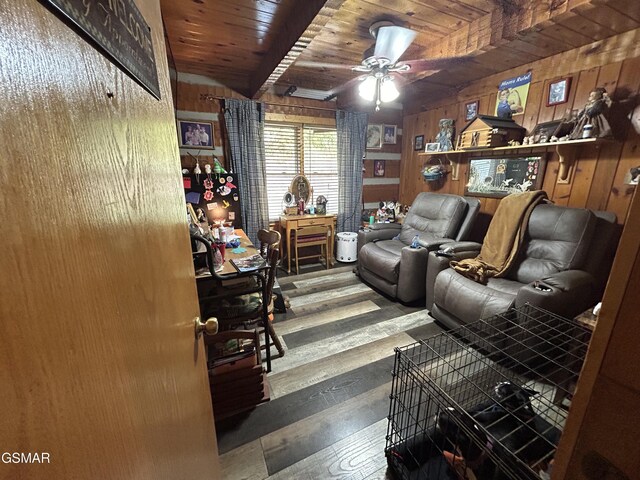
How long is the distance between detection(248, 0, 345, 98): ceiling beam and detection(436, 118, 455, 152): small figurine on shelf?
6.83 feet

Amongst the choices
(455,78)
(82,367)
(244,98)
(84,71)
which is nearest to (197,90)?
(244,98)

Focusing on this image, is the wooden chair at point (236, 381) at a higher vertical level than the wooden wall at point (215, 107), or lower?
lower

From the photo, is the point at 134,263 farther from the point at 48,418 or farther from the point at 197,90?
the point at 197,90

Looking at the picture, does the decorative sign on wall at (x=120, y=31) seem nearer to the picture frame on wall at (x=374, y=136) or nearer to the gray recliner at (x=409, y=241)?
the gray recliner at (x=409, y=241)

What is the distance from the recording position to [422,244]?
268 centimetres

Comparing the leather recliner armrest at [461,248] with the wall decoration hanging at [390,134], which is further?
the wall decoration hanging at [390,134]

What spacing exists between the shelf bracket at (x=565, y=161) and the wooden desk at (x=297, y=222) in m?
2.40

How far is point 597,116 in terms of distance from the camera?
77.7 inches

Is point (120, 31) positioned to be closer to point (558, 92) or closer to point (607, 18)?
point (607, 18)

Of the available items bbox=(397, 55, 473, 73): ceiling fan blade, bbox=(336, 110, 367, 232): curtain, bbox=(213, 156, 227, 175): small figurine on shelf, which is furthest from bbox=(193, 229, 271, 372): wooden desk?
bbox=(336, 110, 367, 232): curtain

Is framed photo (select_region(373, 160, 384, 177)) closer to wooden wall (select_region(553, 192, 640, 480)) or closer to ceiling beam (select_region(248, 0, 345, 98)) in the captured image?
ceiling beam (select_region(248, 0, 345, 98))

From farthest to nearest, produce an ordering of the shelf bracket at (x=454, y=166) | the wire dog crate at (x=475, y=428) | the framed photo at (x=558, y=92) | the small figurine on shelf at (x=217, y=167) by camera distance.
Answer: the shelf bracket at (x=454, y=166) → the small figurine on shelf at (x=217, y=167) → the framed photo at (x=558, y=92) → the wire dog crate at (x=475, y=428)

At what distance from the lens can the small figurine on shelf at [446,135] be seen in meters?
3.21

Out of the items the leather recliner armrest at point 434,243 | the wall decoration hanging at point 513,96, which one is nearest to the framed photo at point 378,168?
the wall decoration hanging at point 513,96
